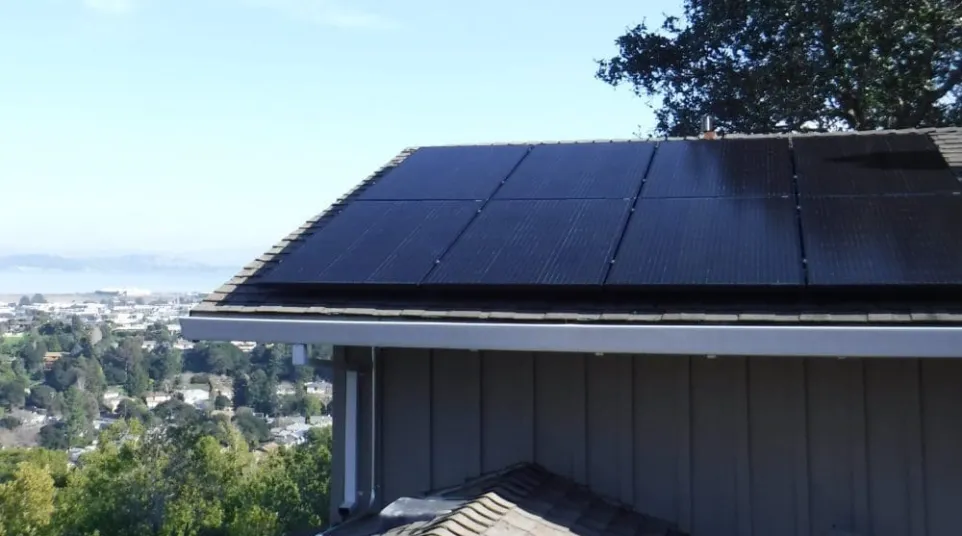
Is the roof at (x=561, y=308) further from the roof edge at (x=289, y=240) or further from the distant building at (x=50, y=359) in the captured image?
the distant building at (x=50, y=359)

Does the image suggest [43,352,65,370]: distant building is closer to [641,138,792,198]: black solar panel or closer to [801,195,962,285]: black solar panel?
[641,138,792,198]: black solar panel

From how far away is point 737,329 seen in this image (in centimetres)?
499

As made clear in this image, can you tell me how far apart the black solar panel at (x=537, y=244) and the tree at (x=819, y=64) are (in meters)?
14.1

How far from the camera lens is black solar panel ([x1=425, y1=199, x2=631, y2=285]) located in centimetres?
576

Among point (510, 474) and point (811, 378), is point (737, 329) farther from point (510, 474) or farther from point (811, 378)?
point (510, 474)

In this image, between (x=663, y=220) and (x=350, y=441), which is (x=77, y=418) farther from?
(x=663, y=220)

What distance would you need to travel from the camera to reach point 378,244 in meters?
6.53

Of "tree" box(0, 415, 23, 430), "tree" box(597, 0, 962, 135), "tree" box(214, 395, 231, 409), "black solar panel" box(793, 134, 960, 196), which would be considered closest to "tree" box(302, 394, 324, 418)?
"tree" box(214, 395, 231, 409)

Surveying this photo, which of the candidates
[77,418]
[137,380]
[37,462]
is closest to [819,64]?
[37,462]

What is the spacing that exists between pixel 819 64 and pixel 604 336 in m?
16.1

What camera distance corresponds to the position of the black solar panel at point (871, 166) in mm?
6332

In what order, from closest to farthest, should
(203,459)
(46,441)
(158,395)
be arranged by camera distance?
(203,459) → (46,441) → (158,395)

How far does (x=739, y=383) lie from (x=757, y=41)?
1625cm

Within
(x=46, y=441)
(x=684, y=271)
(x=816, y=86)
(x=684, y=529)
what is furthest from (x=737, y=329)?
(x=46, y=441)
